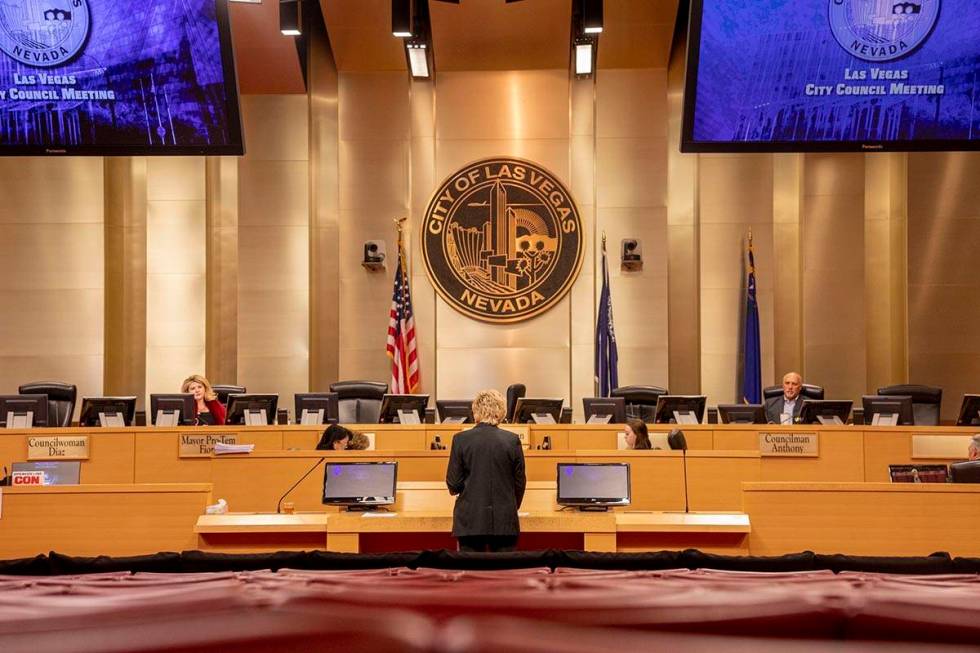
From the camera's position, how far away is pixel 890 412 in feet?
28.7

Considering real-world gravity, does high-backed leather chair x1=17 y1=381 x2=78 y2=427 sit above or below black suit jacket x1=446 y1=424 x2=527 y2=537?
above

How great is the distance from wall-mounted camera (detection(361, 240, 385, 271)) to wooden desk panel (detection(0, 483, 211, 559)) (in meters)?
6.96

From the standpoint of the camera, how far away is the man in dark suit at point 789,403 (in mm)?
9528

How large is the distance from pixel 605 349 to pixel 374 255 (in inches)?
125

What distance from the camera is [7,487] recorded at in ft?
18.7

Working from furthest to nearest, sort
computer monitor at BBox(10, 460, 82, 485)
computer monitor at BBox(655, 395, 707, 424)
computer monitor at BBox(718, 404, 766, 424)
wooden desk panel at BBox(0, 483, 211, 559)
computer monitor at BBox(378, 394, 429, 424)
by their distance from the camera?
computer monitor at BBox(378, 394, 429, 424), computer monitor at BBox(655, 395, 707, 424), computer monitor at BBox(718, 404, 766, 424), computer monitor at BBox(10, 460, 82, 485), wooden desk panel at BBox(0, 483, 211, 559)

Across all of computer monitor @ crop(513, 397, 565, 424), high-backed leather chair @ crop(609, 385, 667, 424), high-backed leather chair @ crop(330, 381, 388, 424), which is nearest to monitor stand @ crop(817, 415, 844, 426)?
high-backed leather chair @ crop(609, 385, 667, 424)

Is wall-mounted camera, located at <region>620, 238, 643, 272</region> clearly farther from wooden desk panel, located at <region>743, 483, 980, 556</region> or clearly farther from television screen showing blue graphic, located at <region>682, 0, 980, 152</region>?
wooden desk panel, located at <region>743, 483, 980, 556</region>

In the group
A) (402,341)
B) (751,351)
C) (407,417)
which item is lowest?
(407,417)

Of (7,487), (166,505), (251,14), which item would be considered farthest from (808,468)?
(251,14)

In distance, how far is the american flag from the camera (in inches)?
457

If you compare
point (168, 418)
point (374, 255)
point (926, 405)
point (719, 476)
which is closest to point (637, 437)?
point (719, 476)

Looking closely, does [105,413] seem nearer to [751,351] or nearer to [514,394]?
[514,394]

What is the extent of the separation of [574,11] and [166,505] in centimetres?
800
